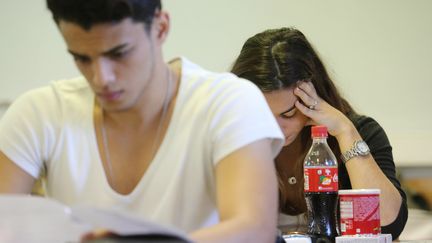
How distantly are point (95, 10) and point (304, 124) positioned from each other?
1.08 m

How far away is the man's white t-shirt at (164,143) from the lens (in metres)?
1.11

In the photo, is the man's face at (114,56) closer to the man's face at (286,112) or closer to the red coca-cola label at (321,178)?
the red coca-cola label at (321,178)

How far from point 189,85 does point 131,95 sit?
13 cm

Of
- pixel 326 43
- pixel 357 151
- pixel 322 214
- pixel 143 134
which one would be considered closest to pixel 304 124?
pixel 357 151

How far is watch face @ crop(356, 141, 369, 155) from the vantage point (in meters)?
1.90

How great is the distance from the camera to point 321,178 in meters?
1.66

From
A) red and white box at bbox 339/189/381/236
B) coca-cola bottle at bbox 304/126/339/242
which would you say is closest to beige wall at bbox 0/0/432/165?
coca-cola bottle at bbox 304/126/339/242

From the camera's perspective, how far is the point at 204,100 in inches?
45.0

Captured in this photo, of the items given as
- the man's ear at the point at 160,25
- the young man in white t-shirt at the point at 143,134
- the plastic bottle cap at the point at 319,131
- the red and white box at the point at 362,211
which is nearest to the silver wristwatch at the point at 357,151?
the plastic bottle cap at the point at 319,131

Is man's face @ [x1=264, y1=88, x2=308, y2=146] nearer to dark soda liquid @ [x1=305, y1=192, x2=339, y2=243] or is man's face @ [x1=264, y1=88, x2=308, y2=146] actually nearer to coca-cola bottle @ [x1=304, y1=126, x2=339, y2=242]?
coca-cola bottle @ [x1=304, y1=126, x2=339, y2=242]

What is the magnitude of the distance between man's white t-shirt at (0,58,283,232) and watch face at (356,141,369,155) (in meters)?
0.81

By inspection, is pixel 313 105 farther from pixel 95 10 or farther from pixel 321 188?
pixel 95 10

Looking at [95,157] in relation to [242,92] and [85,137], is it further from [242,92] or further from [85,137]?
[242,92]

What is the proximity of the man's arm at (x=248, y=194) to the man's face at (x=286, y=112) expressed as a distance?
806 millimetres
